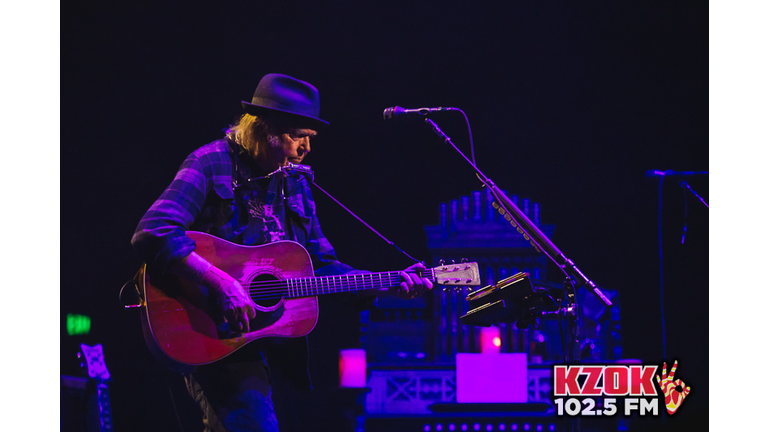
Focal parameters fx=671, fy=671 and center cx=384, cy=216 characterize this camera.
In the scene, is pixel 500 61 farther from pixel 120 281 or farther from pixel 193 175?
pixel 120 281

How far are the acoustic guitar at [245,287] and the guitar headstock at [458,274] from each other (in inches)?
9.5

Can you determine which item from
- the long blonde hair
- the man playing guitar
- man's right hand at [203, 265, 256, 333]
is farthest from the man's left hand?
the long blonde hair

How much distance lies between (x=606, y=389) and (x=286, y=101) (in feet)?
7.69

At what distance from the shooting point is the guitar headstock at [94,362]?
381cm

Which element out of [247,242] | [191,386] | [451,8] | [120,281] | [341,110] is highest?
[451,8]

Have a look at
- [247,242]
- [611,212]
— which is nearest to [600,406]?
[611,212]

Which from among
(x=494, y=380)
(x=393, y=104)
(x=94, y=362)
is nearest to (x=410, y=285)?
(x=494, y=380)

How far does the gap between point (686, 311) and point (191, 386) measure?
2882 mm

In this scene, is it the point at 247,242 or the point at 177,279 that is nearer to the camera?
the point at 177,279

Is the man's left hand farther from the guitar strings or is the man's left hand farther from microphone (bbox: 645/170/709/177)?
microphone (bbox: 645/170/709/177)

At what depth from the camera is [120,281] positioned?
416cm

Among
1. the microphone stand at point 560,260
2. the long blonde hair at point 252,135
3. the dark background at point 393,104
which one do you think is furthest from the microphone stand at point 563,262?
the dark background at point 393,104

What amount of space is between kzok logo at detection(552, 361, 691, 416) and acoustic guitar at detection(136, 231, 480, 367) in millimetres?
1278

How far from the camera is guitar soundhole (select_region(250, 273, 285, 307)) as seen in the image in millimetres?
2896
